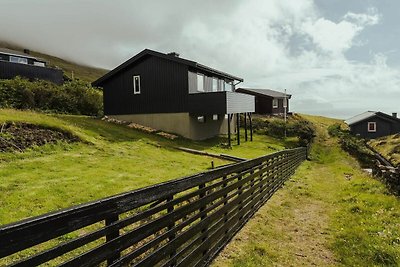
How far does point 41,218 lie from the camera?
265 cm

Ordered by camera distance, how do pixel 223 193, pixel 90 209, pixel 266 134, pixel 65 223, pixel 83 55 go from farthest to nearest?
pixel 83 55 < pixel 266 134 < pixel 223 193 < pixel 90 209 < pixel 65 223

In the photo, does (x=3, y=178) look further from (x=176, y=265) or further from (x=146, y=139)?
(x=146, y=139)

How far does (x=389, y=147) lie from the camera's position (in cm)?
4628

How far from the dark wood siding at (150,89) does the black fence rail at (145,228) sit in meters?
20.3

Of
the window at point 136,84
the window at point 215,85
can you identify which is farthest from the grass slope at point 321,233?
the window at point 215,85

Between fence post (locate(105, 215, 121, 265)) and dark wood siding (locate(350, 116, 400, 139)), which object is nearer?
fence post (locate(105, 215, 121, 265))

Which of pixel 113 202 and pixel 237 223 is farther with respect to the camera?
pixel 237 223

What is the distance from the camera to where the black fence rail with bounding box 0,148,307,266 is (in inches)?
105

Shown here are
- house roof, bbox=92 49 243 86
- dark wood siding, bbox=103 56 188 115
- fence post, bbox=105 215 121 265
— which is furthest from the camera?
dark wood siding, bbox=103 56 188 115

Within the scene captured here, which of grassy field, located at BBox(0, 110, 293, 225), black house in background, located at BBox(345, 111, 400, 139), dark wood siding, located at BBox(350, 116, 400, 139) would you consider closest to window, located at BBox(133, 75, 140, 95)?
grassy field, located at BBox(0, 110, 293, 225)

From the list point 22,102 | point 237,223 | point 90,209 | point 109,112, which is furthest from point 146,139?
point 90,209

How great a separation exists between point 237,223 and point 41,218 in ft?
18.9

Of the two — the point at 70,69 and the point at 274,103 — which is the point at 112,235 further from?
the point at 70,69

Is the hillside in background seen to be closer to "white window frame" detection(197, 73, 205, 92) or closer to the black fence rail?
"white window frame" detection(197, 73, 205, 92)
